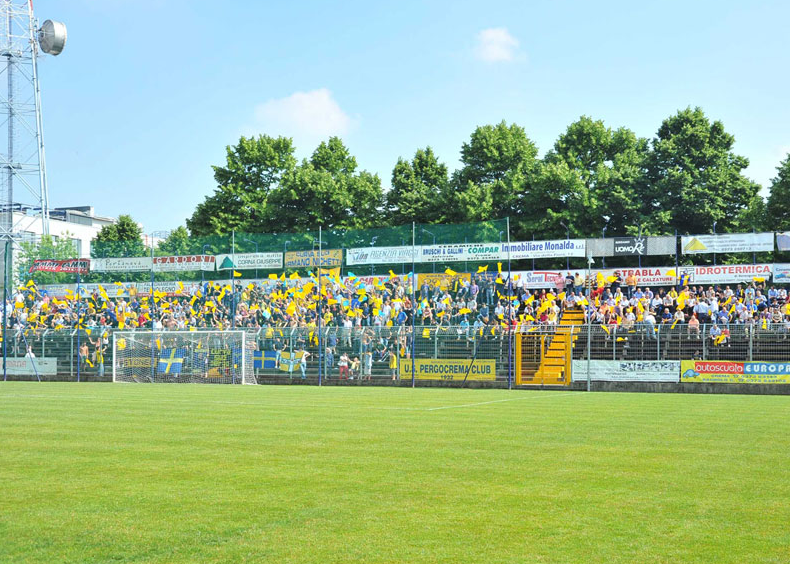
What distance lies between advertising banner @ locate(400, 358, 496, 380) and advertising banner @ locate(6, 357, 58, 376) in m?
15.8

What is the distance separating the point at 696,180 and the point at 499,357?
2843 cm

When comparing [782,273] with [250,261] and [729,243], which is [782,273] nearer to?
[729,243]

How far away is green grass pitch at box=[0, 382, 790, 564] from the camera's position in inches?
234

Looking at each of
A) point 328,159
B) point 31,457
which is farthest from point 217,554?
point 328,159

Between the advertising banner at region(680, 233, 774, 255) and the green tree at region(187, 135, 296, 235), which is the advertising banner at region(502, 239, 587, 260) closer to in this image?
the advertising banner at region(680, 233, 774, 255)

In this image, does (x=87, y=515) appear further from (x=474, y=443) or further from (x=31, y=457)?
(x=474, y=443)

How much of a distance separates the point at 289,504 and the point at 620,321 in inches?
1003

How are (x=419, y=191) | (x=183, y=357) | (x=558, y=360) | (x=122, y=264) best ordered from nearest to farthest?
(x=558, y=360) → (x=183, y=357) → (x=122, y=264) → (x=419, y=191)

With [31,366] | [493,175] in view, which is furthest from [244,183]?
[31,366]

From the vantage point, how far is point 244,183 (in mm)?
68625

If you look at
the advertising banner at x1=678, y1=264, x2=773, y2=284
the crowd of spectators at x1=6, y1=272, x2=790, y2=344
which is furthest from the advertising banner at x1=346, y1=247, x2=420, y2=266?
the advertising banner at x1=678, y1=264, x2=773, y2=284

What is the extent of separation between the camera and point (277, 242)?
36.6 meters

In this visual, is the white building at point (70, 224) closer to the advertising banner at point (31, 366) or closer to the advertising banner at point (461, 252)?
the advertising banner at point (31, 366)

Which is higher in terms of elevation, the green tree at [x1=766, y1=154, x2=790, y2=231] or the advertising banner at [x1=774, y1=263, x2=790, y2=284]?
the green tree at [x1=766, y1=154, x2=790, y2=231]
